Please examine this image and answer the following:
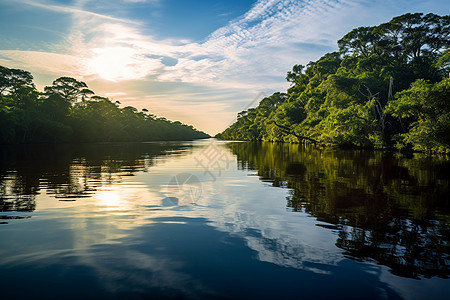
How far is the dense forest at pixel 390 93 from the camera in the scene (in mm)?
29447

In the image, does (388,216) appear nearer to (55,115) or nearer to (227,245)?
(227,245)

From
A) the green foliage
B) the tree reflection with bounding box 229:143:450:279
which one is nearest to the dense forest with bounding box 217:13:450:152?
the green foliage

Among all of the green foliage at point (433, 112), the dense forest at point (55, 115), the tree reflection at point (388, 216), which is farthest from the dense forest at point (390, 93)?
the dense forest at point (55, 115)

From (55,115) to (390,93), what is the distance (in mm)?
87886

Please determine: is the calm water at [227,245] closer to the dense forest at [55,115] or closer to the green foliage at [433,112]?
the green foliage at [433,112]

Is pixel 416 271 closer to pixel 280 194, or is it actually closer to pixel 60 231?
pixel 280 194

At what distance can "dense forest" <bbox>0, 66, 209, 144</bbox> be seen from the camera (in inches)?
2418

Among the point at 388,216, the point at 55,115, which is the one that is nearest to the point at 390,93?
the point at 388,216

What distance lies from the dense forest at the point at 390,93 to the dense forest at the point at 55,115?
192 ft

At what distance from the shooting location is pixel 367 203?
934 cm

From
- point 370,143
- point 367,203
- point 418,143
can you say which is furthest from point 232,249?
point 370,143

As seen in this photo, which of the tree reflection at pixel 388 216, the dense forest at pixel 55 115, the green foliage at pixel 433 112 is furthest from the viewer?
the dense forest at pixel 55 115

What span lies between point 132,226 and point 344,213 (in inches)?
245

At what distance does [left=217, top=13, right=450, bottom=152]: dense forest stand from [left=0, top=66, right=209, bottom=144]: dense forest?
192 feet
